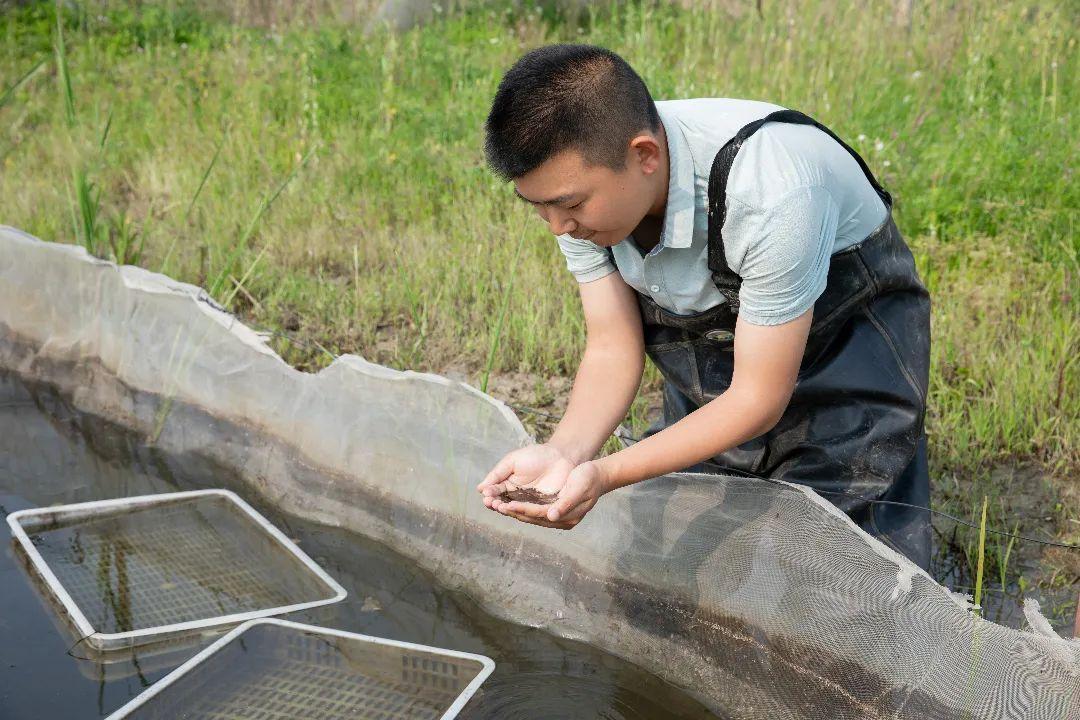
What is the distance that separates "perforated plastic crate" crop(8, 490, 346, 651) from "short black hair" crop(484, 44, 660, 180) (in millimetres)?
1229

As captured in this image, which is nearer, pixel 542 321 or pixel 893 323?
pixel 893 323

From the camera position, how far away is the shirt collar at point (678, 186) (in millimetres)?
1869

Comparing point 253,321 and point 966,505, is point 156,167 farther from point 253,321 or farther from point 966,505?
point 966,505

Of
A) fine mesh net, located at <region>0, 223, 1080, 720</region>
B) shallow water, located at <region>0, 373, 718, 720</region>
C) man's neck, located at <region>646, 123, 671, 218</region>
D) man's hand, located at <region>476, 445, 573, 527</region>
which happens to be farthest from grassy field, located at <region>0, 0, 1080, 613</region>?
man's neck, located at <region>646, 123, 671, 218</region>

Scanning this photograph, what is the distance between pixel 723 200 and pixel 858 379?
525 millimetres

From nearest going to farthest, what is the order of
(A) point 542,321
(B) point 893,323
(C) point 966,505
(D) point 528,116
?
(D) point 528,116 < (B) point 893,323 < (C) point 966,505 < (A) point 542,321

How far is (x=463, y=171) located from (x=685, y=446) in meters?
2.60

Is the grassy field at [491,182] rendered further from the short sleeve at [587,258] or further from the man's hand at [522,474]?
the man's hand at [522,474]

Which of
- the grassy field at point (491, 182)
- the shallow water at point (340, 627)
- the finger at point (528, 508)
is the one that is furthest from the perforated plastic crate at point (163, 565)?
the finger at point (528, 508)

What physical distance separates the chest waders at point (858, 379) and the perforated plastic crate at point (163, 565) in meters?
1.02

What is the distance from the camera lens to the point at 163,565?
8.65ft

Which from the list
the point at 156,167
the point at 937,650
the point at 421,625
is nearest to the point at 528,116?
the point at 937,650

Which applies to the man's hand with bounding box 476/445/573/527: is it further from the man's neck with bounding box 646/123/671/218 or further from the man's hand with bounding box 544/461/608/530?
the man's neck with bounding box 646/123/671/218

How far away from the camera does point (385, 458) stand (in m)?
2.70
